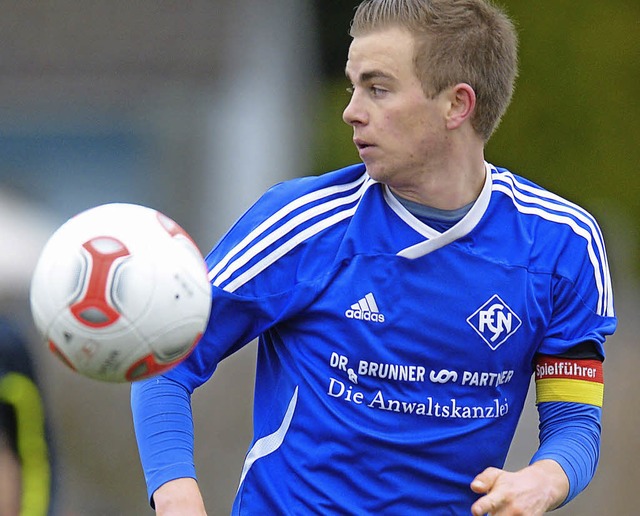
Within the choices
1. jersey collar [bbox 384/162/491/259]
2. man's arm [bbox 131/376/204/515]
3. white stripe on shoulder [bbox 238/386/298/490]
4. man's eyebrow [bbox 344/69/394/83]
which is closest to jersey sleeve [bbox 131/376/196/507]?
man's arm [bbox 131/376/204/515]

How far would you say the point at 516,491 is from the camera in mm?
3400

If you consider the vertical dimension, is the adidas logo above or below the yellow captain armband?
above

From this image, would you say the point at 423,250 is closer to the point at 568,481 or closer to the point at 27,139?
the point at 568,481

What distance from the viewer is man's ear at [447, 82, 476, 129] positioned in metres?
3.83

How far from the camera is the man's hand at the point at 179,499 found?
3.47 metres

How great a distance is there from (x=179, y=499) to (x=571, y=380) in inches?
49.2

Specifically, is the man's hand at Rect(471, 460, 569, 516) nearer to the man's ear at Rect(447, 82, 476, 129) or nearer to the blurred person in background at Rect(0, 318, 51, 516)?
the man's ear at Rect(447, 82, 476, 129)

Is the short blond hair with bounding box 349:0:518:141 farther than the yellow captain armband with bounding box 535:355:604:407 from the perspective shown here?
No

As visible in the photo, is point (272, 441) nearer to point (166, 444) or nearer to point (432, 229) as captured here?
point (166, 444)

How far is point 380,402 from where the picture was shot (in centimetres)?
373

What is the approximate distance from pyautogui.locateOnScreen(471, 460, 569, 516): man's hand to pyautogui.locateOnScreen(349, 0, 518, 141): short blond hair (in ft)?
3.63

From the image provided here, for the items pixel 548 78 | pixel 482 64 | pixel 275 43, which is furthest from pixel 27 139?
pixel 482 64

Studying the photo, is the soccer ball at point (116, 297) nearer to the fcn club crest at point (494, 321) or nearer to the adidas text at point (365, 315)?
the adidas text at point (365, 315)

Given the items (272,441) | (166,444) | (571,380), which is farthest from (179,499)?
(571,380)
